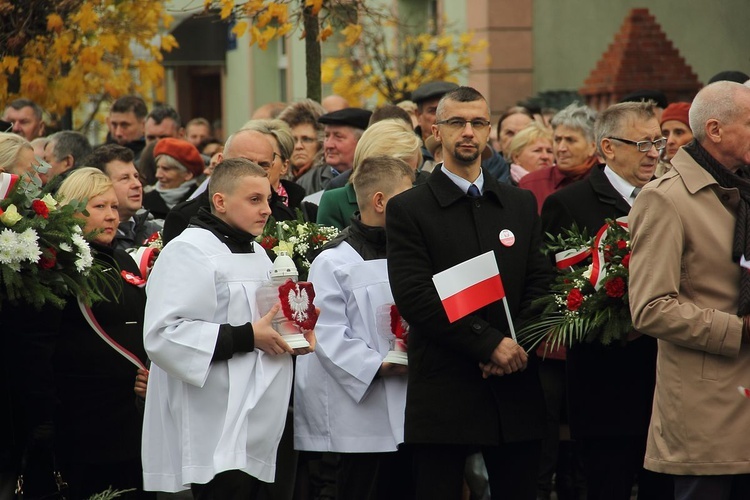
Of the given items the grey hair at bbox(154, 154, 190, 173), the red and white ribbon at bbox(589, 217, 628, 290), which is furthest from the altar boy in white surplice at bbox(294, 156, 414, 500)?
the grey hair at bbox(154, 154, 190, 173)

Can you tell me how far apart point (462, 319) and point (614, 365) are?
3.59ft

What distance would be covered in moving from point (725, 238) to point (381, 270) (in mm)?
1922

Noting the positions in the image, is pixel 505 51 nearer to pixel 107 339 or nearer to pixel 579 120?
pixel 579 120

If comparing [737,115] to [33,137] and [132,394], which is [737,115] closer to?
[132,394]

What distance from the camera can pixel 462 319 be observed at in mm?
6191

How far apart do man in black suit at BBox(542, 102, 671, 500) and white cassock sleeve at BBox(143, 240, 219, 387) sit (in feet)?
6.31

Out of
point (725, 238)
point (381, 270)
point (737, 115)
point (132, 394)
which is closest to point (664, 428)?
point (725, 238)

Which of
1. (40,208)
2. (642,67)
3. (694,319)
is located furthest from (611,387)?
(642,67)

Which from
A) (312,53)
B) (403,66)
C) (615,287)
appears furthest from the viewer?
(403,66)

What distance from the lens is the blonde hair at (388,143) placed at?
802cm

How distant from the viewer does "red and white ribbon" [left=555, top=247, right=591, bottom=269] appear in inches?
271

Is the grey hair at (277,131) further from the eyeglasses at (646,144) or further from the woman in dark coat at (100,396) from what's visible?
the eyeglasses at (646,144)

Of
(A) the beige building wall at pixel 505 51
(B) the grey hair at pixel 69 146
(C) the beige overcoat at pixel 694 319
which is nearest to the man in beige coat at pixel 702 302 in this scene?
(C) the beige overcoat at pixel 694 319

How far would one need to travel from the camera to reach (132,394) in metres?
7.34
